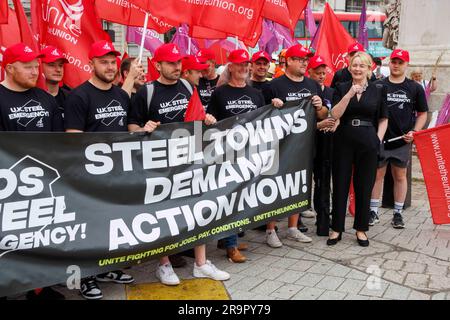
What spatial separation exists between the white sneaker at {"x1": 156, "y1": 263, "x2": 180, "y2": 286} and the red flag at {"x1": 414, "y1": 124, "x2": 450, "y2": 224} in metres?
3.29

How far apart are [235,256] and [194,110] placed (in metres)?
1.58

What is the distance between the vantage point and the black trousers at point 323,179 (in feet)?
18.6

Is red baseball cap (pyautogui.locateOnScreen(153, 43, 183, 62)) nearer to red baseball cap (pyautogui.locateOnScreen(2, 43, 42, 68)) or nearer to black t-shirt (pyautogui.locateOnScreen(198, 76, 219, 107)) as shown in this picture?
red baseball cap (pyautogui.locateOnScreen(2, 43, 42, 68))

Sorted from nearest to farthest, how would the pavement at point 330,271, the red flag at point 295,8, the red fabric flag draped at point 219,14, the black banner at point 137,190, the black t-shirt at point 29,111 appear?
the black banner at point 137,190, the black t-shirt at point 29,111, the pavement at point 330,271, the red fabric flag draped at point 219,14, the red flag at point 295,8

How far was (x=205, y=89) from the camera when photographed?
6.84 metres

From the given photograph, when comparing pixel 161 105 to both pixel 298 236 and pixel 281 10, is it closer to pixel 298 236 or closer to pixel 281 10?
pixel 298 236

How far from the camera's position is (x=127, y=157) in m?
4.08

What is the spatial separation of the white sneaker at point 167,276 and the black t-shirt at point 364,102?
250 cm

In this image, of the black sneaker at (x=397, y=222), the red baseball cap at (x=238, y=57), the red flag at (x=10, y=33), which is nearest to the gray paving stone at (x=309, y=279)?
the black sneaker at (x=397, y=222)

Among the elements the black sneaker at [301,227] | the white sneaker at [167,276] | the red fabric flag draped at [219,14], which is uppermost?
the red fabric flag draped at [219,14]

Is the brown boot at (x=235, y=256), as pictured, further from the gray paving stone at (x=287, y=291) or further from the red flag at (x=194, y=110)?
the red flag at (x=194, y=110)

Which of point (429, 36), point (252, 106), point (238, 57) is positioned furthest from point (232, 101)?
point (429, 36)

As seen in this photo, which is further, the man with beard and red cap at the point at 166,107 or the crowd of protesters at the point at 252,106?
the man with beard and red cap at the point at 166,107

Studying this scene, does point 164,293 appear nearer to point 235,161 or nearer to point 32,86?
point 235,161
